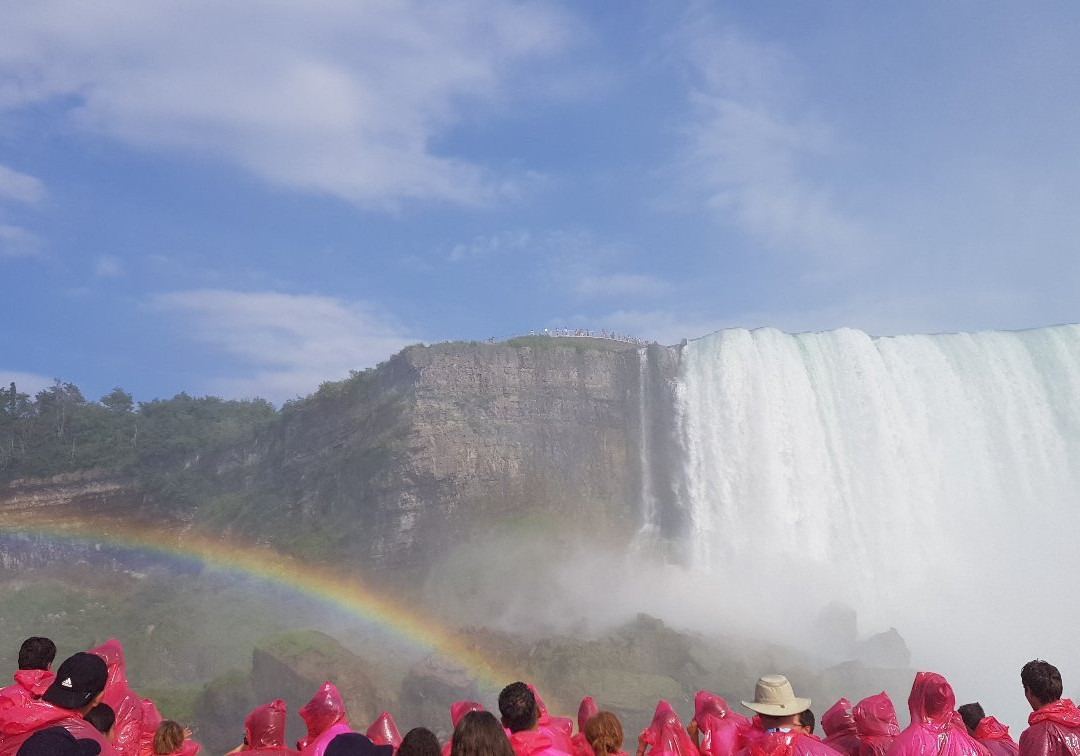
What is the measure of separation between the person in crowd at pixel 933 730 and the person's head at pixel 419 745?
8.72 ft

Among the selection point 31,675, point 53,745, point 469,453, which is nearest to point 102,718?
point 31,675

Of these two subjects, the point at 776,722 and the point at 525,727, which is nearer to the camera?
the point at 525,727

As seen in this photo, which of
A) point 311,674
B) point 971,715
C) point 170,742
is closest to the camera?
point 170,742

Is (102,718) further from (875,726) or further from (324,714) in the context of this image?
(875,726)

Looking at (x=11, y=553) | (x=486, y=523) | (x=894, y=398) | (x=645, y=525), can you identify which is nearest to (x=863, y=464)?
(x=894, y=398)

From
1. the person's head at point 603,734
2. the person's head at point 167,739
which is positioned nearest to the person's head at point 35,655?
the person's head at point 167,739

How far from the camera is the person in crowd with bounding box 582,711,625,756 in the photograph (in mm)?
5465

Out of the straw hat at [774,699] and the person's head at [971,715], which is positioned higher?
the straw hat at [774,699]

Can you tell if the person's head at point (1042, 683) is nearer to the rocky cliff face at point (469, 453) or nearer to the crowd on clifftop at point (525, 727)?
the crowd on clifftop at point (525, 727)

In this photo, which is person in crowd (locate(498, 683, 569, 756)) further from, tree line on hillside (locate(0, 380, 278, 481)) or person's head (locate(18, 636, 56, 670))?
tree line on hillside (locate(0, 380, 278, 481))

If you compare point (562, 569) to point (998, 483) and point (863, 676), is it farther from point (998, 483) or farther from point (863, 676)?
point (998, 483)

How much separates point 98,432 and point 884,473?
50.6 metres

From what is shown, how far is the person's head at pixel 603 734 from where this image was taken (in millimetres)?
5465

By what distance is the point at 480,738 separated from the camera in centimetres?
343
